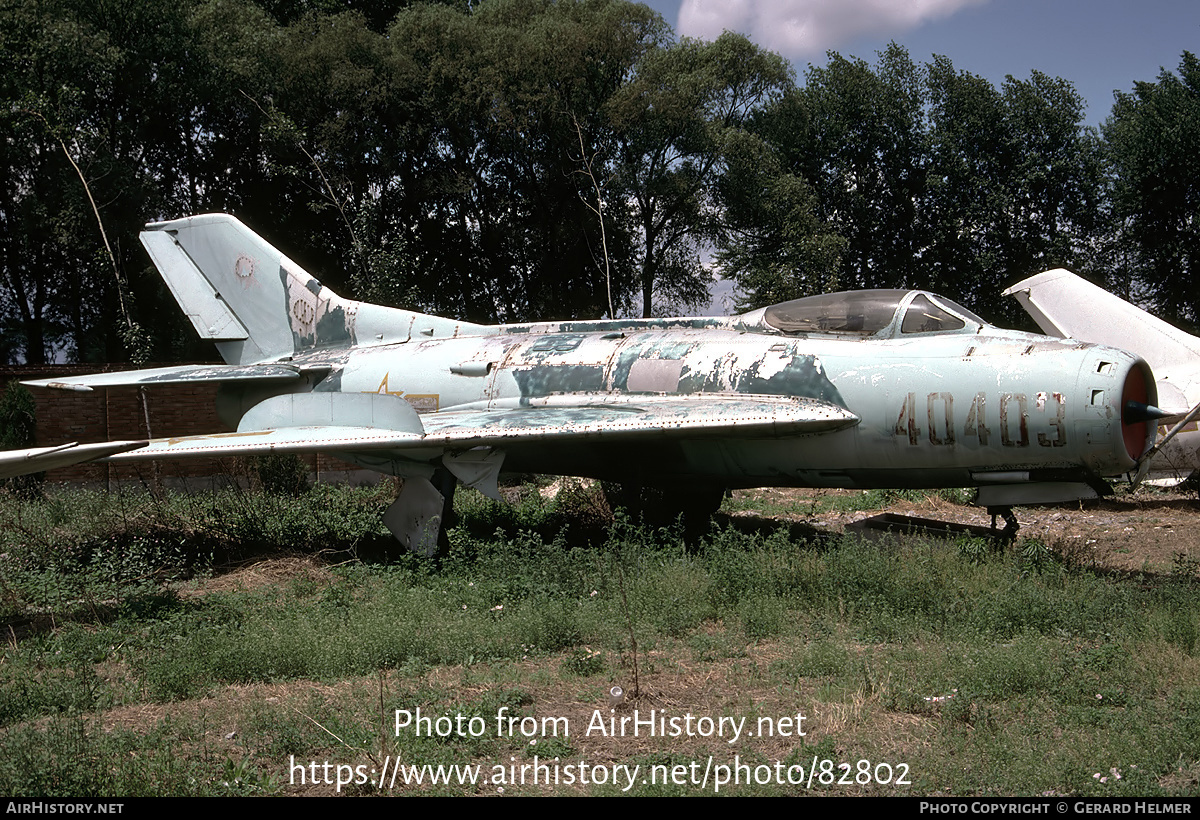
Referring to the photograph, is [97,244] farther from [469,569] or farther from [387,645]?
[387,645]

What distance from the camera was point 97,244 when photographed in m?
29.5

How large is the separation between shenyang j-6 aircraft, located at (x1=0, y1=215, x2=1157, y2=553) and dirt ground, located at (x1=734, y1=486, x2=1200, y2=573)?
194 cm

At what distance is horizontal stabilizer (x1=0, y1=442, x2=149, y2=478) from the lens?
684 cm

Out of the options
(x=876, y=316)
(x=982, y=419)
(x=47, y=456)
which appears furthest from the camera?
(x=876, y=316)

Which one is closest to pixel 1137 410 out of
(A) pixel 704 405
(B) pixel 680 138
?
(A) pixel 704 405

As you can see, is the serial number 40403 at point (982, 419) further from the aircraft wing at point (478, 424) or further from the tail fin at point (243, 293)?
the tail fin at point (243, 293)

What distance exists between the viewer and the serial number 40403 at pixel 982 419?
854 cm

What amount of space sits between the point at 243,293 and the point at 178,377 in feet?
8.88

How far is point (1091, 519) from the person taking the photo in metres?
14.2


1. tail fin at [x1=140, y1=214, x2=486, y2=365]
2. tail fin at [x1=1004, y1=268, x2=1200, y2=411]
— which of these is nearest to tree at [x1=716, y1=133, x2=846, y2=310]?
tail fin at [x1=1004, y1=268, x2=1200, y2=411]

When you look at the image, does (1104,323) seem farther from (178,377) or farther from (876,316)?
(178,377)

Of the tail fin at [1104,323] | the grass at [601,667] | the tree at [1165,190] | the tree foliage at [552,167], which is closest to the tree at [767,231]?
the tree foliage at [552,167]

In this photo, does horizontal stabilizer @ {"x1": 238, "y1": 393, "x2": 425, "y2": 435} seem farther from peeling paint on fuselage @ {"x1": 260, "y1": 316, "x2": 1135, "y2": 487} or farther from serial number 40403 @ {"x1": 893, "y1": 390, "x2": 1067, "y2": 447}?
serial number 40403 @ {"x1": 893, "y1": 390, "x2": 1067, "y2": 447}

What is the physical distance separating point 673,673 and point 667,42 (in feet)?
109
